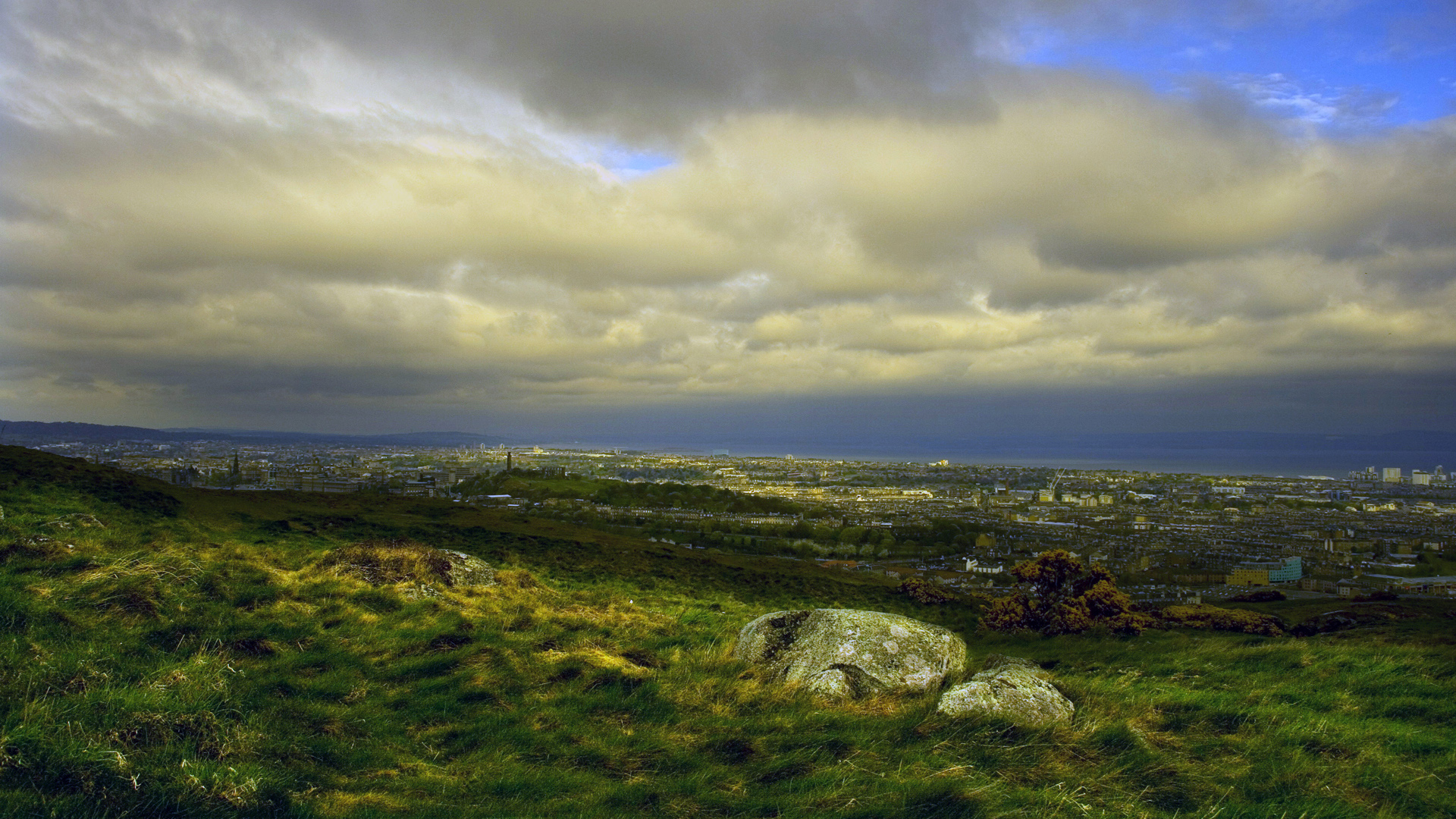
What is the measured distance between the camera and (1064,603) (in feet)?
64.4

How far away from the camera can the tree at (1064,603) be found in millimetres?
18562

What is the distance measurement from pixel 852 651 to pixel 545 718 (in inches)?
164

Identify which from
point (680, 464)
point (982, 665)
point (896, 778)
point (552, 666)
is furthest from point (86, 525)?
point (680, 464)

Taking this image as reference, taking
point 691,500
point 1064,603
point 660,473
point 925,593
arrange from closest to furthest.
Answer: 1. point 1064,603
2. point 925,593
3. point 691,500
4. point 660,473

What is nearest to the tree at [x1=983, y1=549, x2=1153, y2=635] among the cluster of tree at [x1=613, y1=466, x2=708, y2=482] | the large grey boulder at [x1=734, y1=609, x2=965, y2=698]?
the large grey boulder at [x1=734, y1=609, x2=965, y2=698]

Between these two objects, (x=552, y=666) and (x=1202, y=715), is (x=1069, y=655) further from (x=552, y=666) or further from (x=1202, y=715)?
(x=552, y=666)

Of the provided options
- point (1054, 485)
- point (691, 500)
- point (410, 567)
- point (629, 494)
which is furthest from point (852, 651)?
point (1054, 485)

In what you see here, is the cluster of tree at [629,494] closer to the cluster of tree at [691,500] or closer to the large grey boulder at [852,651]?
the cluster of tree at [691,500]

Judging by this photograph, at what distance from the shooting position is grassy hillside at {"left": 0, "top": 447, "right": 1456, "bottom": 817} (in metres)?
5.49

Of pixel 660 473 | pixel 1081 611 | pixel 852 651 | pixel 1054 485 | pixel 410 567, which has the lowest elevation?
pixel 660 473

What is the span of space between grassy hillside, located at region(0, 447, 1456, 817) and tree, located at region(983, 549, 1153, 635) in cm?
533

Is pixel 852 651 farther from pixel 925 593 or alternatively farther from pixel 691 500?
pixel 691 500

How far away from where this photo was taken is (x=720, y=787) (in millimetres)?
6027

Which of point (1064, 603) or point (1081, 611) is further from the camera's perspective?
point (1064, 603)
